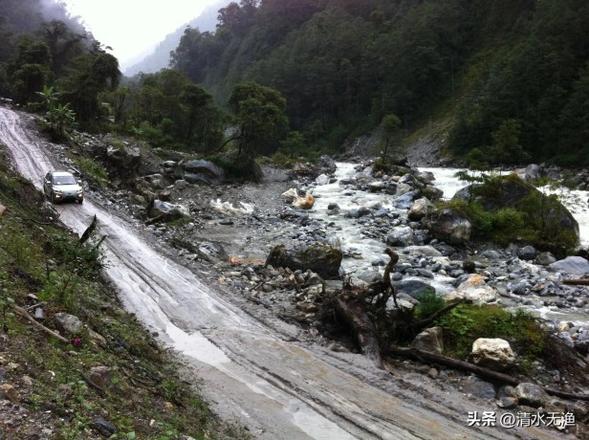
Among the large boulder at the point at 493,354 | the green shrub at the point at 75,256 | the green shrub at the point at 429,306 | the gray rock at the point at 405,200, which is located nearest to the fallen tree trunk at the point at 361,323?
the green shrub at the point at 429,306

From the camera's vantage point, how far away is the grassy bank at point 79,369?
5289 mm

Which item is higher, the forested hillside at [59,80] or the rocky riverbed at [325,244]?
the forested hillside at [59,80]

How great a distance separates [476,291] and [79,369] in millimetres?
13227

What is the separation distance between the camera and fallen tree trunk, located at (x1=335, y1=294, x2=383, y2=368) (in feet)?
37.3

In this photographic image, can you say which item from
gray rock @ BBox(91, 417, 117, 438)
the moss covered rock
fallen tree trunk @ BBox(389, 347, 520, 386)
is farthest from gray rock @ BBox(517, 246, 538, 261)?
gray rock @ BBox(91, 417, 117, 438)

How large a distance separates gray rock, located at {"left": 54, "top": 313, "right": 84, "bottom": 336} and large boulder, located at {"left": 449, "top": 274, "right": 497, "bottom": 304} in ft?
35.9

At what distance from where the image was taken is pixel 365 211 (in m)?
30.5

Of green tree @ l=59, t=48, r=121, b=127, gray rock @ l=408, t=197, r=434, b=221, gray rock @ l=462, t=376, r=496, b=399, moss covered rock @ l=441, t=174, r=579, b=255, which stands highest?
green tree @ l=59, t=48, r=121, b=127

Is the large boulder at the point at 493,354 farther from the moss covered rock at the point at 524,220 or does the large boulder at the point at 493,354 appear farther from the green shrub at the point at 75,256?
the moss covered rock at the point at 524,220

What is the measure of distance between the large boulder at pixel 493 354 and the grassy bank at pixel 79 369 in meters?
5.91

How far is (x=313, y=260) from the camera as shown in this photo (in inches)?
711

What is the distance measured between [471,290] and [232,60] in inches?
5888

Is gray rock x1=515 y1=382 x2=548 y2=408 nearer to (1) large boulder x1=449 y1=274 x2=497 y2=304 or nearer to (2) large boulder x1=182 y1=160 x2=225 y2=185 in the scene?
(1) large boulder x1=449 y1=274 x2=497 y2=304

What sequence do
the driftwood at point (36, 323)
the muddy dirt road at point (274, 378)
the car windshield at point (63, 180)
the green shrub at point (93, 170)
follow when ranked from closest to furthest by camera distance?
the driftwood at point (36, 323), the muddy dirt road at point (274, 378), the car windshield at point (63, 180), the green shrub at point (93, 170)
